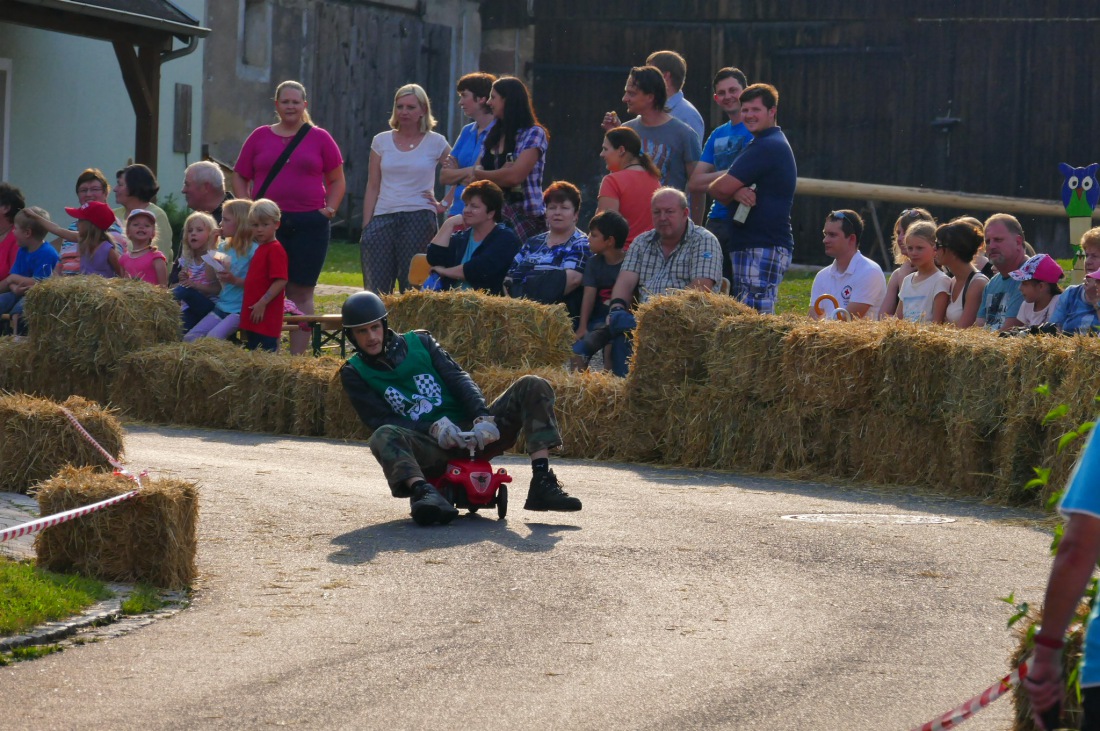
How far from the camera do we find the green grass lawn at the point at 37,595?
19.4 ft

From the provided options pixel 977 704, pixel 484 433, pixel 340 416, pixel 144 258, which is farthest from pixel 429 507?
pixel 144 258

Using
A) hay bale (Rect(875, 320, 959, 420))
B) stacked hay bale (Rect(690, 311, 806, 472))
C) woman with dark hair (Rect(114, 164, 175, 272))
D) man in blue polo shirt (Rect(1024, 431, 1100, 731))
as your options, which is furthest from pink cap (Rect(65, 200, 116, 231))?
man in blue polo shirt (Rect(1024, 431, 1100, 731))

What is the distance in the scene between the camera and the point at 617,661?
557 cm

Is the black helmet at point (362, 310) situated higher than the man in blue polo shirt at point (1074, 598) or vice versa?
the black helmet at point (362, 310)

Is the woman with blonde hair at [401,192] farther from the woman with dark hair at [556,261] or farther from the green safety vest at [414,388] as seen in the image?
the green safety vest at [414,388]

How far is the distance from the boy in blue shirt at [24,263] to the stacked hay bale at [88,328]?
1.57 meters

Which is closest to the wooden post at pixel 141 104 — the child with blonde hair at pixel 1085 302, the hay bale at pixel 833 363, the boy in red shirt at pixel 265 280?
the boy in red shirt at pixel 265 280

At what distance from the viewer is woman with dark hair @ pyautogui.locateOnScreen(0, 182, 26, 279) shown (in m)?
14.8

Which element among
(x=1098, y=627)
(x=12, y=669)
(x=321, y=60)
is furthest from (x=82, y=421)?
(x=321, y=60)

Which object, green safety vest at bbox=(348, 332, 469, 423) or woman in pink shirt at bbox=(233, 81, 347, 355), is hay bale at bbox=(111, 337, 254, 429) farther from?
green safety vest at bbox=(348, 332, 469, 423)

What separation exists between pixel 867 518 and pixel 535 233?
6227mm

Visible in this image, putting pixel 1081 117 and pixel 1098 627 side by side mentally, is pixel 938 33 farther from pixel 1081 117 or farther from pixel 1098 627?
pixel 1098 627

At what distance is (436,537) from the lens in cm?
773

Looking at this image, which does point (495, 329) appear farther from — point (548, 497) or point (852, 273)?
point (548, 497)
